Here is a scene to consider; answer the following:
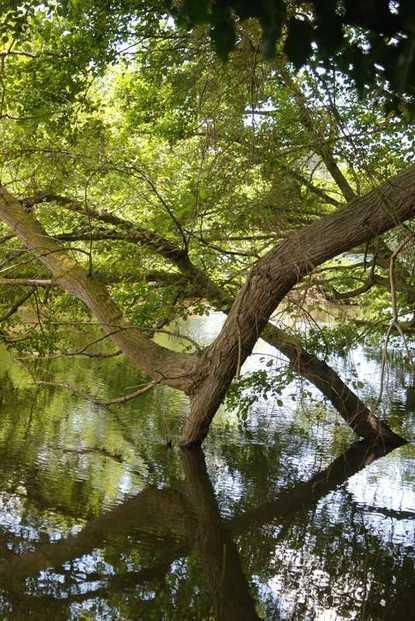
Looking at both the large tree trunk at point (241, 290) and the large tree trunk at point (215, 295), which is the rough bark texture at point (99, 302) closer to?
the large tree trunk at point (241, 290)

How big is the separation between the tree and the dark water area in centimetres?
75

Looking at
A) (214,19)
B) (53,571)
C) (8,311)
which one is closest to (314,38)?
(214,19)

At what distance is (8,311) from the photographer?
9.52m

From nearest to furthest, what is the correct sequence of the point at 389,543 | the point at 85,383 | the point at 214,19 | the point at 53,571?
the point at 214,19
the point at 53,571
the point at 389,543
the point at 85,383

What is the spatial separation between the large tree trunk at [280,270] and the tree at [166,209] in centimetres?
1

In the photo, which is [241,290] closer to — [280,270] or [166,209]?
[280,270]

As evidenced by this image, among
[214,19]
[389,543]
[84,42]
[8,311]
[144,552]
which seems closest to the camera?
[214,19]

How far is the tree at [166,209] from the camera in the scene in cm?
693

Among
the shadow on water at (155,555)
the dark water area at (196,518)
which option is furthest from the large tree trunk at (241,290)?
the shadow on water at (155,555)

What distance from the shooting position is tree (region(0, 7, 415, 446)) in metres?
6.93

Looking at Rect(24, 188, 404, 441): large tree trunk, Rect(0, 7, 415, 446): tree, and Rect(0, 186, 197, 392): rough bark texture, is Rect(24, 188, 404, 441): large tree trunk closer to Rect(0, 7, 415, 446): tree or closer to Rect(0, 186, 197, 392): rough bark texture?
Rect(0, 7, 415, 446): tree

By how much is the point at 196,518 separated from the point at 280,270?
2080 millimetres

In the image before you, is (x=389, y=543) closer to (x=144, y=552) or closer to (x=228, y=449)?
(x=144, y=552)

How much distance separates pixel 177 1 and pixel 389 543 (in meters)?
4.23
